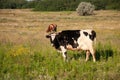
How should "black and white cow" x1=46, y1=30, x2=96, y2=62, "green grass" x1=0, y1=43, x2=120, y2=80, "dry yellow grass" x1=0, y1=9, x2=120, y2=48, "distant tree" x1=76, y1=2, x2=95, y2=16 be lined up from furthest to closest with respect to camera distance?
"distant tree" x1=76, y1=2, x2=95, y2=16
"dry yellow grass" x1=0, y1=9, x2=120, y2=48
"black and white cow" x1=46, y1=30, x2=96, y2=62
"green grass" x1=0, y1=43, x2=120, y2=80

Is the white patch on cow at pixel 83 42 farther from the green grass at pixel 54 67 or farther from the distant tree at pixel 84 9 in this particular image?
the distant tree at pixel 84 9

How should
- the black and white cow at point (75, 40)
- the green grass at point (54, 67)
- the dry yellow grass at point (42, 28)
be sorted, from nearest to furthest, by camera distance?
the green grass at point (54, 67) < the black and white cow at point (75, 40) < the dry yellow grass at point (42, 28)

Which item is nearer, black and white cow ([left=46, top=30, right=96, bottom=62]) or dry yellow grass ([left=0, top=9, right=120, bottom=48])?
black and white cow ([left=46, top=30, right=96, bottom=62])

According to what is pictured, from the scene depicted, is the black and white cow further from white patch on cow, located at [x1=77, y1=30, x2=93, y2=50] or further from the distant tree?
the distant tree

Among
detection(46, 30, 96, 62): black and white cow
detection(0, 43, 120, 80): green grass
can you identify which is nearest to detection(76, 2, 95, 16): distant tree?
detection(0, 43, 120, 80): green grass

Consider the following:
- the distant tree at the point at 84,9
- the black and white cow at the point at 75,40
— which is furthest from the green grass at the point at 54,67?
the distant tree at the point at 84,9

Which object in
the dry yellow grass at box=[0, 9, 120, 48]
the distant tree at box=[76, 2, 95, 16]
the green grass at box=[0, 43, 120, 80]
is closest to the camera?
the green grass at box=[0, 43, 120, 80]

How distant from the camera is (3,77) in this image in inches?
328

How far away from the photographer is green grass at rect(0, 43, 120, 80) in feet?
27.9

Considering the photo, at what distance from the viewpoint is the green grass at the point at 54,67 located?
8508mm

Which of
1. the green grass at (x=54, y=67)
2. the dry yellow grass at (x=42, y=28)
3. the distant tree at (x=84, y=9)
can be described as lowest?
the distant tree at (x=84, y=9)

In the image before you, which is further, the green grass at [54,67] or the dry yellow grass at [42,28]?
the dry yellow grass at [42,28]

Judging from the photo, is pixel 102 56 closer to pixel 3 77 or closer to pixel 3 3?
pixel 3 77

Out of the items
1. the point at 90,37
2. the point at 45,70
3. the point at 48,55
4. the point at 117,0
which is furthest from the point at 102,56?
the point at 117,0
